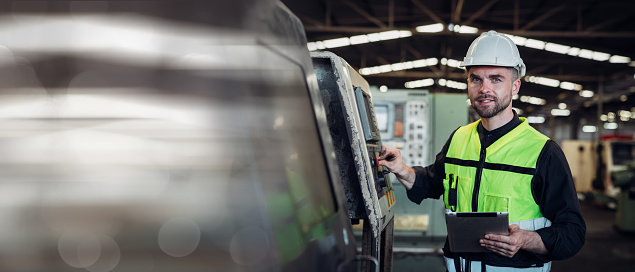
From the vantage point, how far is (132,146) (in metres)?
0.85

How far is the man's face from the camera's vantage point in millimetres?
1964

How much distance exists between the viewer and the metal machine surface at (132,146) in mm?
833

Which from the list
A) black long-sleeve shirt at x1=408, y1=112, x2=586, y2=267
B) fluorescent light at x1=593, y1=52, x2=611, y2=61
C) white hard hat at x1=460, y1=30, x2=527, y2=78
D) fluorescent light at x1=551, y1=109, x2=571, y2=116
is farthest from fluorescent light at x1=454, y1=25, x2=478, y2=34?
fluorescent light at x1=551, y1=109, x2=571, y2=116

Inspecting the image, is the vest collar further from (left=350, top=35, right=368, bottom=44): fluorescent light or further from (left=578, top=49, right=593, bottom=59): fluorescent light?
(left=578, top=49, right=593, bottom=59): fluorescent light

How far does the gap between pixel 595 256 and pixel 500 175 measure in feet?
18.0

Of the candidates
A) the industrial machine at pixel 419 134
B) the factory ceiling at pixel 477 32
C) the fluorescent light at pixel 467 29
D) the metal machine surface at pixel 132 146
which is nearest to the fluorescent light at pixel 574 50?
the factory ceiling at pixel 477 32

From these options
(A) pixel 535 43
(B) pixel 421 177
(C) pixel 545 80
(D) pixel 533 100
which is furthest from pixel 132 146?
(D) pixel 533 100

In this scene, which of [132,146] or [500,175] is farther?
[500,175]

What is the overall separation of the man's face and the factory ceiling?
6.74m

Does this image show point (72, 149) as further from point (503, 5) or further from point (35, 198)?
point (503, 5)

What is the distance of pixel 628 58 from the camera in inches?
412

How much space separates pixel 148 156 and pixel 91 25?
24 centimetres

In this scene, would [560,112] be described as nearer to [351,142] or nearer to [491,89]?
[491,89]

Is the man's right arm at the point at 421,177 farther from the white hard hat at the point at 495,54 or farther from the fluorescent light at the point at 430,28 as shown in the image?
the fluorescent light at the point at 430,28
